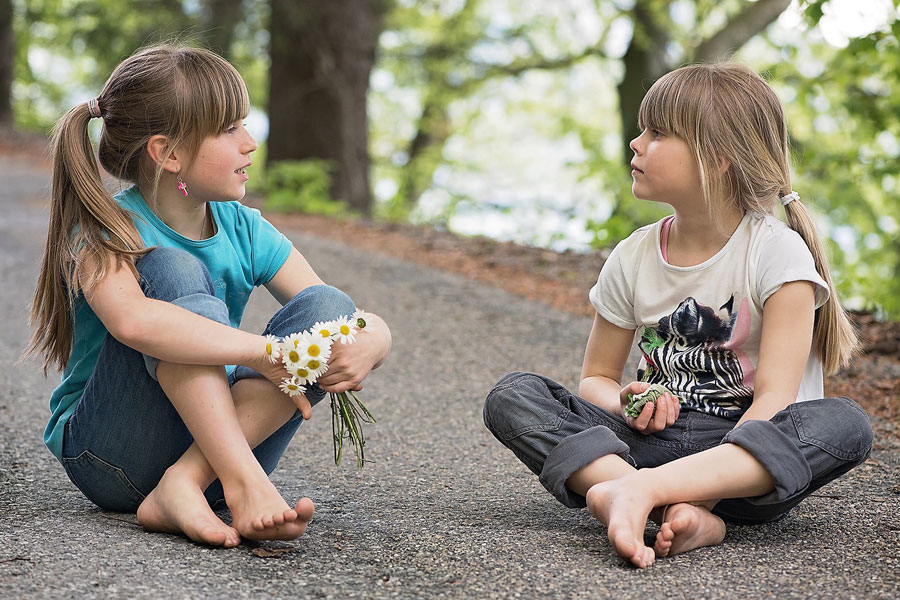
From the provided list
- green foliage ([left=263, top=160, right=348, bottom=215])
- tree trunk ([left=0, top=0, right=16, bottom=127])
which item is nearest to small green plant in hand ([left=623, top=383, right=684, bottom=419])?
green foliage ([left=263, top=160, right=348, bottom=215])

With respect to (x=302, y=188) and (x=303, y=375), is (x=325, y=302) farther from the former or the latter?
(x=302, y=188)

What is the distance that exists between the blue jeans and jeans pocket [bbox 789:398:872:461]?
1009 mm

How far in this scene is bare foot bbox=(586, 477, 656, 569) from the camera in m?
1.81

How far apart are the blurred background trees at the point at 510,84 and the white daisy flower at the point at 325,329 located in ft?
8.98

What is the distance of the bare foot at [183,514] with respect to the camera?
1895mm

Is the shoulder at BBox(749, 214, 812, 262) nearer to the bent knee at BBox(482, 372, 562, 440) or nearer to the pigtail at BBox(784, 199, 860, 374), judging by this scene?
the pigtail at BBox(784, 199, 860, 374)

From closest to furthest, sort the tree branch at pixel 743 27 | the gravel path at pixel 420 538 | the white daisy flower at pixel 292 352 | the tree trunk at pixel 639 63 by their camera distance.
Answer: the gravel path at pixel 420 538 → the white daisy flower at pixel 292 352 → the tree trunk at pixel 639 63 → the tree branch at pixel 743 27

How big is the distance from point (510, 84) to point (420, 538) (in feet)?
51.6

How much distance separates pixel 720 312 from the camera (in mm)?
2182

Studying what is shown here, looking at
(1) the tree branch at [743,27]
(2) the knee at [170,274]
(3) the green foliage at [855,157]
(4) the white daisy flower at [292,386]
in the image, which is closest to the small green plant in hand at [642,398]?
(3) the green foliage at [855,157]

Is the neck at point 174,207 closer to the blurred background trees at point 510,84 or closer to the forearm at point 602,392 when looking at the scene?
the forearm at point 602,392

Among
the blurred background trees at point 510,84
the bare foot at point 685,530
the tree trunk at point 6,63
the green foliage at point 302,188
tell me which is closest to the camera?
the bare foot at point 685,530

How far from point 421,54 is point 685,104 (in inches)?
409

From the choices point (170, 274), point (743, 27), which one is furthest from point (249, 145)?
point (743, 27)
